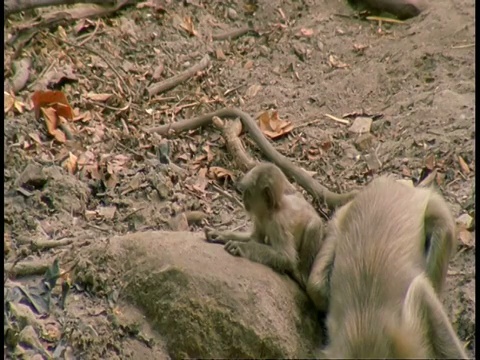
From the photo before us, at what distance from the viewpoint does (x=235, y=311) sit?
5.55m

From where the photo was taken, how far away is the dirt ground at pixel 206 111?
6.81 meters

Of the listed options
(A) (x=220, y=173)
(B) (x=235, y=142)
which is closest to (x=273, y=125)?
(B) (x=235, y=142)

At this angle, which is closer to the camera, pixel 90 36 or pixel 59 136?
pixel 59 136

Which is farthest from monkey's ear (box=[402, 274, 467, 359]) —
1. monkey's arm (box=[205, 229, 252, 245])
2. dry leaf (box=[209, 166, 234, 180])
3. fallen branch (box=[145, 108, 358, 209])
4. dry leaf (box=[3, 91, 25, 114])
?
dry leaf (box=[3, 91, 25, 114])

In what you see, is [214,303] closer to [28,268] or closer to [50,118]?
[28,268]

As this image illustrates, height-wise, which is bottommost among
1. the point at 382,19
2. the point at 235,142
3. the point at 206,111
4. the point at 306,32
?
the point at 206,111

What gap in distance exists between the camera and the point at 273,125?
8.77m

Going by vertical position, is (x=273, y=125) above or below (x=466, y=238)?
below

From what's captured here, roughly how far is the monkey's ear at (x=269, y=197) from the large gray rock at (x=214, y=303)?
1.35 feet

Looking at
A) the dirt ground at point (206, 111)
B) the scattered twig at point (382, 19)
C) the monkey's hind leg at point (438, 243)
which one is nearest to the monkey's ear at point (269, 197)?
the monkey's hind leg at point (438, 243)

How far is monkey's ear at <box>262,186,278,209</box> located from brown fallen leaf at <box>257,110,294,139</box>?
266 cm

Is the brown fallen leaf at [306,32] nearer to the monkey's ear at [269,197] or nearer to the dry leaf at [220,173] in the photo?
the dry leaf at [220,173]

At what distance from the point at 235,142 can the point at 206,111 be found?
79 cm

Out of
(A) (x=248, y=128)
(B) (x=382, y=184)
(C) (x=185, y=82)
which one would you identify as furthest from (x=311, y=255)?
(C) (x=185, y=82)
